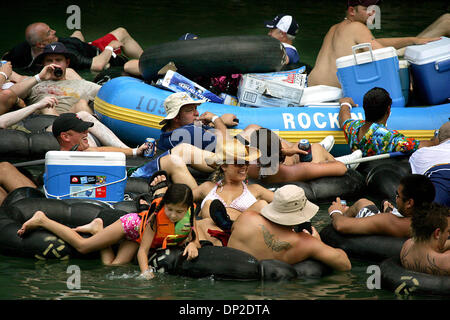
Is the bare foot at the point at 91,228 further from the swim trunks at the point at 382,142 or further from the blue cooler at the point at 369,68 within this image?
the blue cooler at the point at 369,68

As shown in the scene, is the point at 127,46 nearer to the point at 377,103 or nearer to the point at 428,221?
the point at 377,103

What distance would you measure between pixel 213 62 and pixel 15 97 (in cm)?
206

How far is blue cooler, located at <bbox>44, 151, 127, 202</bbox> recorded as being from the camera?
20.1 feet

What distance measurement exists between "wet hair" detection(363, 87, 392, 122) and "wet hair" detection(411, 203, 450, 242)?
7.75 ft

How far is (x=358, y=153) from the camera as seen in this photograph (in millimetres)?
7227

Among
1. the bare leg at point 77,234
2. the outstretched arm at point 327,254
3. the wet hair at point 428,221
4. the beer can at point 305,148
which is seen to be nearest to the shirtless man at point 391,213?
the wet hair at point 428,221

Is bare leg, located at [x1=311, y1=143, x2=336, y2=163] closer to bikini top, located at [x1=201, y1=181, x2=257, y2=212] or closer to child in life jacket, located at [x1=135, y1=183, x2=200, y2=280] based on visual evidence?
bikini top, located at [x1=201, y1=181, x2=257, y2=212]

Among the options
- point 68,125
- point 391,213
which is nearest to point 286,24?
point 68,125

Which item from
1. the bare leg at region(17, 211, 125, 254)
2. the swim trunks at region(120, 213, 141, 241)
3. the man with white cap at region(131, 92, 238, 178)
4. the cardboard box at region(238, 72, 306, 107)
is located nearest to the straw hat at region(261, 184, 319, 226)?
the swim trunks at region(120, 213, 141, 241)

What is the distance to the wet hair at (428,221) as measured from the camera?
4.80m

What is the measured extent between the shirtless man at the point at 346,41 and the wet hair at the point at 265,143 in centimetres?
232

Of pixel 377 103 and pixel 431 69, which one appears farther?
pixel 431 69

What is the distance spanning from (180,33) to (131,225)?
9320 millimetres

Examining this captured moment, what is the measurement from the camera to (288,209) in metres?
5.08
